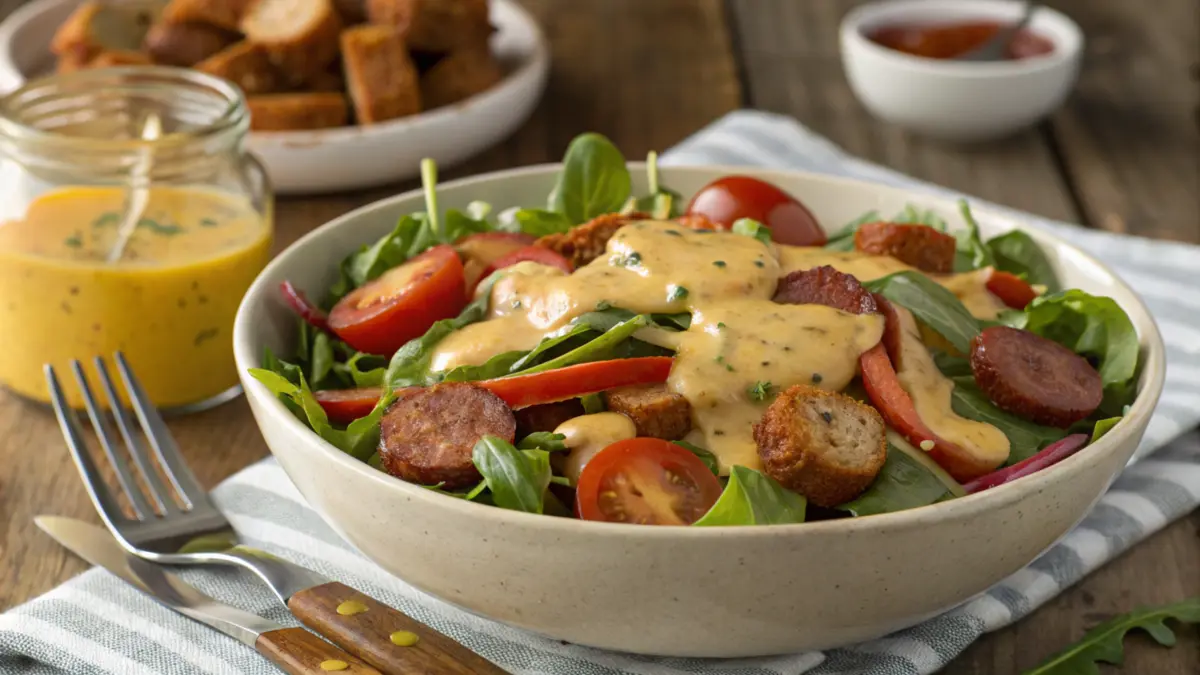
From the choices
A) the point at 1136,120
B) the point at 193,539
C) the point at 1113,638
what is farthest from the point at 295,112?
the point at 1136,120

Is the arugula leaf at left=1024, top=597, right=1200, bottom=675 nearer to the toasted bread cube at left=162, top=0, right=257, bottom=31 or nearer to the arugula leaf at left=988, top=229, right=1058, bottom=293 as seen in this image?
the arugula leaf at left=988, top=229, right=1058, bottom=293

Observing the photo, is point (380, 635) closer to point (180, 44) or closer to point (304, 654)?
point (304, 654)

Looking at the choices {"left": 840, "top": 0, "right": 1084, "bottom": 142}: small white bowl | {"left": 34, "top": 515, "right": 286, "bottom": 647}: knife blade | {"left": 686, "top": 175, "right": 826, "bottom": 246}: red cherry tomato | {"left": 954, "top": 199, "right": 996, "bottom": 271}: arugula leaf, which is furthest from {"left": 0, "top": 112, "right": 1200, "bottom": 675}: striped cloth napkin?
{"left": 840, "top": 0, "right": 1084, "bottom": 142}: small white bowl

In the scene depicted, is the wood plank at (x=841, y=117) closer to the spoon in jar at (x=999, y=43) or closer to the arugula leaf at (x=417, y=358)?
the spoon in jar at (x=999, y=43)

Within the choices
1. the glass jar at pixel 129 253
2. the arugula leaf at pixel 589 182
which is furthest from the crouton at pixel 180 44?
the arugula leaf at pixel 589 182

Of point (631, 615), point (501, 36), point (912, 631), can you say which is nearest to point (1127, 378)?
point (912, 631)

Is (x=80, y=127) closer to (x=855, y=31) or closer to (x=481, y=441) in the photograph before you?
(x=481, y=441)
